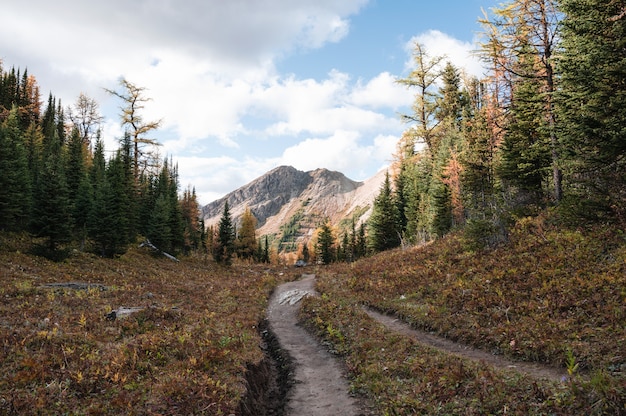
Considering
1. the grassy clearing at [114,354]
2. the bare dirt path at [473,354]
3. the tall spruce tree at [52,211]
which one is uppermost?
the tall spruce tree at [52,211]

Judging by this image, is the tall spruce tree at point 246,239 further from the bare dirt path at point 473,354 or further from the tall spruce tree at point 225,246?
the bare dirt path at point 473,354

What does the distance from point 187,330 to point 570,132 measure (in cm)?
1642

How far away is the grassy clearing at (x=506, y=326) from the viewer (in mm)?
7953

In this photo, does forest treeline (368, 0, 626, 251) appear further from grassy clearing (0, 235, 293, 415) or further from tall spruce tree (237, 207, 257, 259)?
tall spruce tree (237, 207, 257, 259)

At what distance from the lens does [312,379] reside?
11.9 metres

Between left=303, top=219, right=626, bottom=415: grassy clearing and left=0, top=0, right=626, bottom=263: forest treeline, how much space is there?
2190 mm

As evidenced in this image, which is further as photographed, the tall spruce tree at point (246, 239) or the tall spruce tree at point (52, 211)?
the tall spruce tree at point (246, 239)

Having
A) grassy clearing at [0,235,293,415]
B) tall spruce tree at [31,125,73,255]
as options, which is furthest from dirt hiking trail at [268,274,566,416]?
tall spruce tree at [31,125,73,255]

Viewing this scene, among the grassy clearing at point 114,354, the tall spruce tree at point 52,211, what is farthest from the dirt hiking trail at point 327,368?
the tall spruce tree at point 52,211

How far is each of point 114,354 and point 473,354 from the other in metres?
11.3

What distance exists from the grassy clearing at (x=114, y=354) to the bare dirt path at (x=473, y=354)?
667 cm

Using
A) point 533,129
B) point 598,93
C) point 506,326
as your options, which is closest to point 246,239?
point 533,129

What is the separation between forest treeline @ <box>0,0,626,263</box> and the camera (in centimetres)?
1205

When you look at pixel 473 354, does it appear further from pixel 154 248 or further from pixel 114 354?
pixel 154 248
